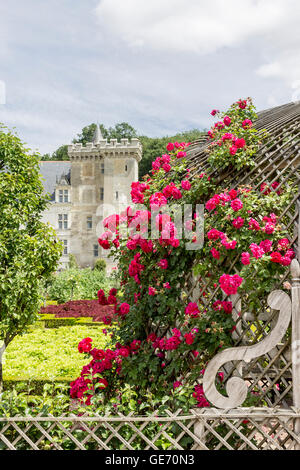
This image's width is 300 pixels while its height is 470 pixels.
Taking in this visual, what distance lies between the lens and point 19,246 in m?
6.85

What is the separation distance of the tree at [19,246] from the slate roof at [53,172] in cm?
3374

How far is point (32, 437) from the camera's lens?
282cm

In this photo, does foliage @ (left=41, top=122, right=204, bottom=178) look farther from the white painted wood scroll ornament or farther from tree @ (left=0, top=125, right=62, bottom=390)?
the white painted wood scroll ornament

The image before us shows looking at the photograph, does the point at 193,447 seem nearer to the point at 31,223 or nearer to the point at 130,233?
the point at 130,233

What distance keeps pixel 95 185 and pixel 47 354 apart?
31.9 meters

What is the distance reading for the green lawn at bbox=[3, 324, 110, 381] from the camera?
300 inches

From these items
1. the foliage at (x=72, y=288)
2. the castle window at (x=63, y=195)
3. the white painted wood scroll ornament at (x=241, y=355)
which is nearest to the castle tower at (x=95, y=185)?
the castle window at (x=63, y=195)

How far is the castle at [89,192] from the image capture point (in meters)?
38.8

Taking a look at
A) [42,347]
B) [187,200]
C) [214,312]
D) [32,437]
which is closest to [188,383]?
[214,312]

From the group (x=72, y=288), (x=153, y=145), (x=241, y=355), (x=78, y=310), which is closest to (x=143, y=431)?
(x=241, y=355)

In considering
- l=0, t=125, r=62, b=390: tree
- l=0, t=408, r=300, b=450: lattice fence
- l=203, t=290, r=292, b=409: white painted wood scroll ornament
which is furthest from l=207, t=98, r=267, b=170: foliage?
l=0, t=125, r=62, b=390: tree

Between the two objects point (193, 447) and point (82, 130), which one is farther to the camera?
point (82, 130)

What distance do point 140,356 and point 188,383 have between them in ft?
1.89

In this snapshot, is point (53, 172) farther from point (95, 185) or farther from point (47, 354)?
point (47, 354)
